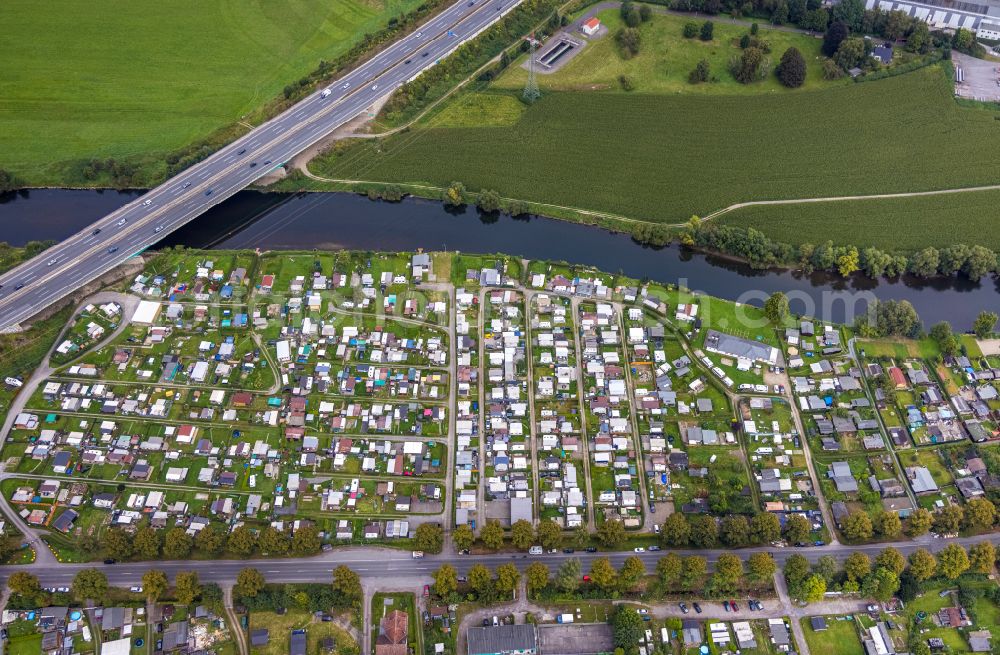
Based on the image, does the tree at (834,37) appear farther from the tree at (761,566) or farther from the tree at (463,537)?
the tree at (463,537)

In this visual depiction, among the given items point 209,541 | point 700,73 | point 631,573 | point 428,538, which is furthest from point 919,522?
point 700,73

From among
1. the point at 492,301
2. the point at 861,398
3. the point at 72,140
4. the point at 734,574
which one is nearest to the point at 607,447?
the point at 734,574

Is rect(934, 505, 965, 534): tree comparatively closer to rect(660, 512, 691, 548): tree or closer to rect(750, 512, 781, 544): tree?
rect(750, 512, 781, 544): tree

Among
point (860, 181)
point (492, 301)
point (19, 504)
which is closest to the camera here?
point (19, 504)

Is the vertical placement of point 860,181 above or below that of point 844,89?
below

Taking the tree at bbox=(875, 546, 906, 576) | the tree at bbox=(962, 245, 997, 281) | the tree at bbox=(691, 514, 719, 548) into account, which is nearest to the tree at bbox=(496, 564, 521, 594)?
the tree at bbox=(691, 514, 719, 548)

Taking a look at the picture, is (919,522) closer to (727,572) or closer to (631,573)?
(727,572)

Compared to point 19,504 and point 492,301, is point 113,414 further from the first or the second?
point 492,301

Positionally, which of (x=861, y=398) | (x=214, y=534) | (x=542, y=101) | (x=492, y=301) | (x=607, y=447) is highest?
(x=542, y=101)
